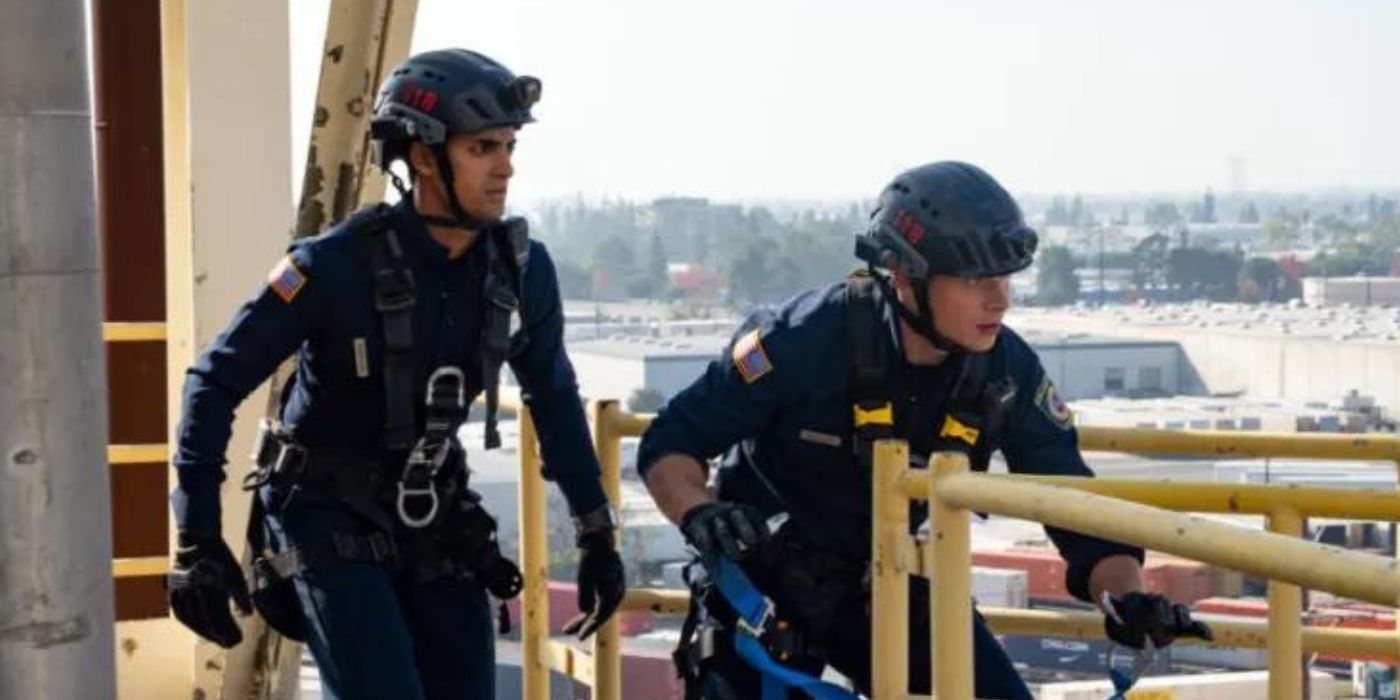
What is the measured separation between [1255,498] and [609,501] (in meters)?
1.56

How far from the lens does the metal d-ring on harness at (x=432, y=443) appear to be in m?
4.15

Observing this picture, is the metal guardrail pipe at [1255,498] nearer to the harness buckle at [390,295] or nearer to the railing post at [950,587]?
the railing post at [950,587]

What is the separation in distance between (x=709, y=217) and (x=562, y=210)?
6.63 ft

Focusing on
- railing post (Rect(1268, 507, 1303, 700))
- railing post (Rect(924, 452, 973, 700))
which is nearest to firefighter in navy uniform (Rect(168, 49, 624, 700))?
railing post (Rect(924, 452, 973, 700))

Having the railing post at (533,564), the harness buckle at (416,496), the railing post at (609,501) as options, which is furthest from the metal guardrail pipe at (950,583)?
the railing post at (533,564)

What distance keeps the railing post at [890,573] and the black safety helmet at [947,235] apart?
635 millimetres

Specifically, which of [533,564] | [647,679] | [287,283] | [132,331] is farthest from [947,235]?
[647,679]

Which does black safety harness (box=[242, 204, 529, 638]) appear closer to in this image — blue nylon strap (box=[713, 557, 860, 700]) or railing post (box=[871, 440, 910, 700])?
blue nylon strap (box=[713, 557, 860, 700])

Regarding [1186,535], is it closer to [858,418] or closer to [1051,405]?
[858,418]

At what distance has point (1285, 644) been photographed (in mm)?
3801

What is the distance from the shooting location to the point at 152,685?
5844 mm

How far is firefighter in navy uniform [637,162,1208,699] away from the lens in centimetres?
415

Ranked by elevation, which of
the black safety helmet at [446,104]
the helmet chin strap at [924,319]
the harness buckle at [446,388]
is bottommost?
the harness buckle at [446,388]

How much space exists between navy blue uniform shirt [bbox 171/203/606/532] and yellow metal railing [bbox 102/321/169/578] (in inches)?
67.2
